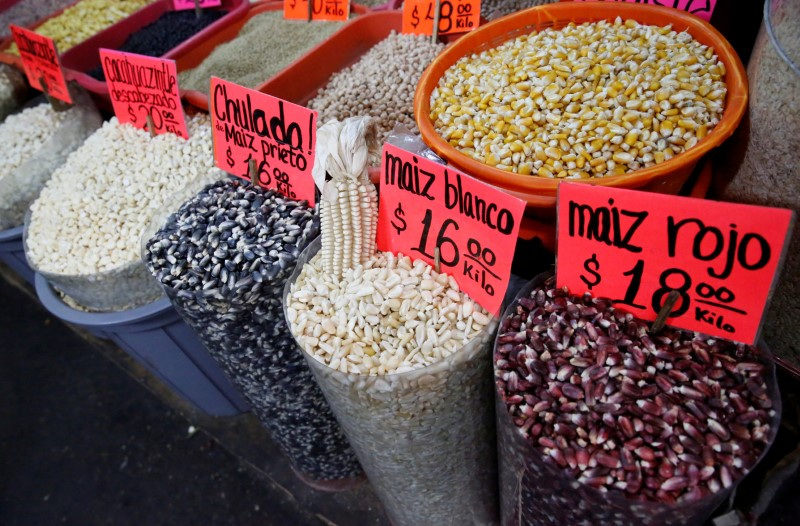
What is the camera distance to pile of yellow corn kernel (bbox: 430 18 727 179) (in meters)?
0.92

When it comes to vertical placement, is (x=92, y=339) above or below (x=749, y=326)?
below

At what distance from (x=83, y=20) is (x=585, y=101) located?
219cm

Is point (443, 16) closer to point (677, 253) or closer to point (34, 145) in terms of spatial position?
point (677, 253)

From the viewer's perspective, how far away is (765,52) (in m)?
0.83

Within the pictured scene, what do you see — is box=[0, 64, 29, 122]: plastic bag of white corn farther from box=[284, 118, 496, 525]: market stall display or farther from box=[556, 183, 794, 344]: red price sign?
box=[556, 183, 794, 344]: red price sign

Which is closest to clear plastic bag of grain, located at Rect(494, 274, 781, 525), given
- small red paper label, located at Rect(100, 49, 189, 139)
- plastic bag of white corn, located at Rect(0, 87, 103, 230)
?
small red paper label, located at Rect(100, 49, 189, 139)

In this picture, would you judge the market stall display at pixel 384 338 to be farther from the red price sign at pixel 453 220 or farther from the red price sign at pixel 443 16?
the red price sign at pixel 443 16

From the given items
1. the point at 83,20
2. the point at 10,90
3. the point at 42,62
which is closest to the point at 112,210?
the point at 42,62

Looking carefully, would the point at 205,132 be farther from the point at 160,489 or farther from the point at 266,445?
the point at 160,489

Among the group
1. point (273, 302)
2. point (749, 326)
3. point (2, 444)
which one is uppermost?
point (749, 326)

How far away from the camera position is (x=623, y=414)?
2.44 ft

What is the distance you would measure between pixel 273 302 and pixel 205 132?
672 millimetres

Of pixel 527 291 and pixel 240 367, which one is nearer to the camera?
pixel 527 291

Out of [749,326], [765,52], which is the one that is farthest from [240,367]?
[765,52]
